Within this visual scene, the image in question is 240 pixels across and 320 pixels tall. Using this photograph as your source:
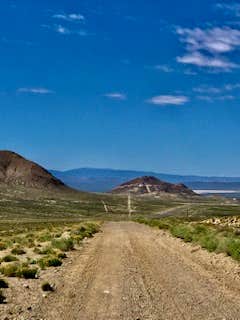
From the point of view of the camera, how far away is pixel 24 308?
45.7 ft

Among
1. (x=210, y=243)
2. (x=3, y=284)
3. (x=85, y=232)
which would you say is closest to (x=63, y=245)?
(x=210, y=243)

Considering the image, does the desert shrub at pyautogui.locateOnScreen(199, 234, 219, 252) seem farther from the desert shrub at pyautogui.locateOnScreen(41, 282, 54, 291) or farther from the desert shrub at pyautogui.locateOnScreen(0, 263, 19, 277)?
the desert shrub at pyautogui.locateOnScreen(41, 282, 54, 291)

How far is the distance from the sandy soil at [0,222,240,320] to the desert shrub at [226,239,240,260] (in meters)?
0.36

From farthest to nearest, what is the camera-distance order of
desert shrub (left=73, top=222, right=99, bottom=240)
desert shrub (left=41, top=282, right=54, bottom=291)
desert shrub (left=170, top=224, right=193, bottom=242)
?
desert shrub (left=73, top=222, right=99, bottom=240)
desert shrub (left=170, top=224, right=193, bottom=242)
desert shrub (left=41, top=282, right=54, bottom=291)

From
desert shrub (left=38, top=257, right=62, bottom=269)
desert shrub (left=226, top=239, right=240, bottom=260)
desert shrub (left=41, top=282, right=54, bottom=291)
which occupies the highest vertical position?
desert shrub (left=226, top=239, right=240, bottom=260)

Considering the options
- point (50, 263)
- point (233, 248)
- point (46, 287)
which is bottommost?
point (46, 287)

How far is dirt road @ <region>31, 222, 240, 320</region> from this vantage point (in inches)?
516

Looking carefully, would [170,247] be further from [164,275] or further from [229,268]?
[164,275]

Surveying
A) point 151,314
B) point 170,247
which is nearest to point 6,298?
point 151,314

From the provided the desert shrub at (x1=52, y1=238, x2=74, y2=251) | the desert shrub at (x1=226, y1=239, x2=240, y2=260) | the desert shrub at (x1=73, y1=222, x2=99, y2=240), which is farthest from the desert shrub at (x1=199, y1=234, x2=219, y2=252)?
the desert shrub at (x1=73, y1=222, x2=99, y2=240)

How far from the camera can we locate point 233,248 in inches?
963

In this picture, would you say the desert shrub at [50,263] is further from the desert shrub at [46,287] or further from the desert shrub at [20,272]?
the desert shrub at [46,287]

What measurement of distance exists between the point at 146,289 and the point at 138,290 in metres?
0.29

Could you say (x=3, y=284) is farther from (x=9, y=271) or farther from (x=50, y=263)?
(x=50, y=263)
